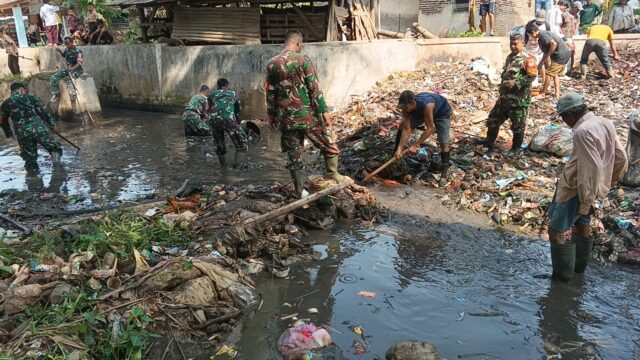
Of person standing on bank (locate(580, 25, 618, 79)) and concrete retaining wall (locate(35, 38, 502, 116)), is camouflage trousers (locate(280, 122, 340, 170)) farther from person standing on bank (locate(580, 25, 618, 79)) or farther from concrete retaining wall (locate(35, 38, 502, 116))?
person standing on bank (locate(580, 25, 618, 79))

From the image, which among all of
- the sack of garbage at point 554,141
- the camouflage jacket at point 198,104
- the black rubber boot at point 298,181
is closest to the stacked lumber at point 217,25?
the camouflage jacket at point 198,104

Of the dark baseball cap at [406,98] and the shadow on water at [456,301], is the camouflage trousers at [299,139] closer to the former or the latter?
the shadow on water at [456,301]

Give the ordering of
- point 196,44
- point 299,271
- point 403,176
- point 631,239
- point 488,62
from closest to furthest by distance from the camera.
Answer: point 299,271, point 631,239, point 403,176, point 488,62, point 196,44

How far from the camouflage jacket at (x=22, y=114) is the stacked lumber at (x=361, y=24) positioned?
7658mm

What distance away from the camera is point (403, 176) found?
22.7 feet

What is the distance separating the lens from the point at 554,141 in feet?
23.5

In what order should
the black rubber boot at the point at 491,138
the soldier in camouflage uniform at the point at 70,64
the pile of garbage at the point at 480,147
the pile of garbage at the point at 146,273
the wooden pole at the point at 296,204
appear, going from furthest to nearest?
the soldier in camouflage uniform at the point at 70,64 → the black rubber boot at the point at 491,138 → the pile of garbage at the point at 480,147 → the wooden pole at the point at 296,204 → the pile of garbage at the point at 146,273

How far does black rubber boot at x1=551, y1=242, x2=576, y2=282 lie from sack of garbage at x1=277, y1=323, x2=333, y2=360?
2.11 meters

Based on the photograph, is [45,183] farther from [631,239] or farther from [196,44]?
[631,239]

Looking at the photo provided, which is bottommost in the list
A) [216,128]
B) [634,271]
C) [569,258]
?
[634,271]

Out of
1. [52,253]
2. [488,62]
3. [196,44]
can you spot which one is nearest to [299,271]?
[52,253]

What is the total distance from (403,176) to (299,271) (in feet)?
9.97

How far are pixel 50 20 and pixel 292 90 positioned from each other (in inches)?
638

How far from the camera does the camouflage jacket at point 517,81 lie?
6.82m
